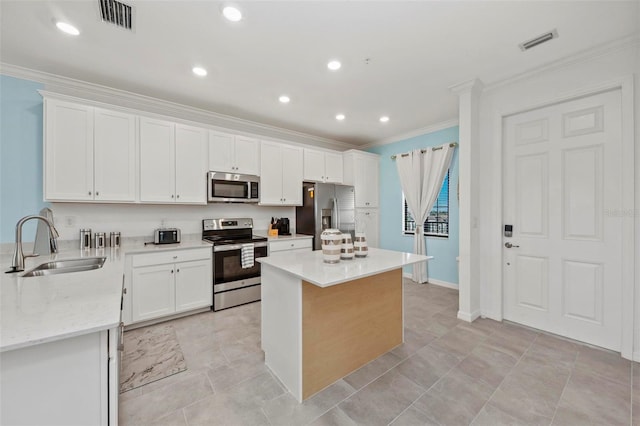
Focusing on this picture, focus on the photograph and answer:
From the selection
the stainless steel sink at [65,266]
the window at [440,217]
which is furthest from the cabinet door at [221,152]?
the window at [440,217]

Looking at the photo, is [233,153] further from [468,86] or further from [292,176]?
[468,86]

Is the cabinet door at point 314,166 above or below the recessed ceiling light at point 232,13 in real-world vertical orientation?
below

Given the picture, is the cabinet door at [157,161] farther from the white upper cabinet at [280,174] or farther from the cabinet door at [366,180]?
the cabinet door at [366,180]

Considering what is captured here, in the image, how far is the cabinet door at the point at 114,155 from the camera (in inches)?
109

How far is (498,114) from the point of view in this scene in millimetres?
2945

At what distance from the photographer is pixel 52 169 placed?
2557 millimetres

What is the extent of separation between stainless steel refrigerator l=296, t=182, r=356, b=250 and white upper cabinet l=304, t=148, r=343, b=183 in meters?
0.24

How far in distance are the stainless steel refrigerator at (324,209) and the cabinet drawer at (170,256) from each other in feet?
5.43

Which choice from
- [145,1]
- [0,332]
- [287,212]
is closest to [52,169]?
[145,1]

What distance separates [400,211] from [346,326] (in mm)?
3327

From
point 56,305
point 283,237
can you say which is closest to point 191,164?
→ point 283,237

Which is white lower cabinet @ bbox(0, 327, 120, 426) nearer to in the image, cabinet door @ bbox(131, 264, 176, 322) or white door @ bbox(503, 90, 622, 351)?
cabinet door @ bbox(131, 264, 176, 322)

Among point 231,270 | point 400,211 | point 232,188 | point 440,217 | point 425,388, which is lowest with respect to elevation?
point 425,388

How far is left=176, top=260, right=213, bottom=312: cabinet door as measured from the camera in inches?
119
